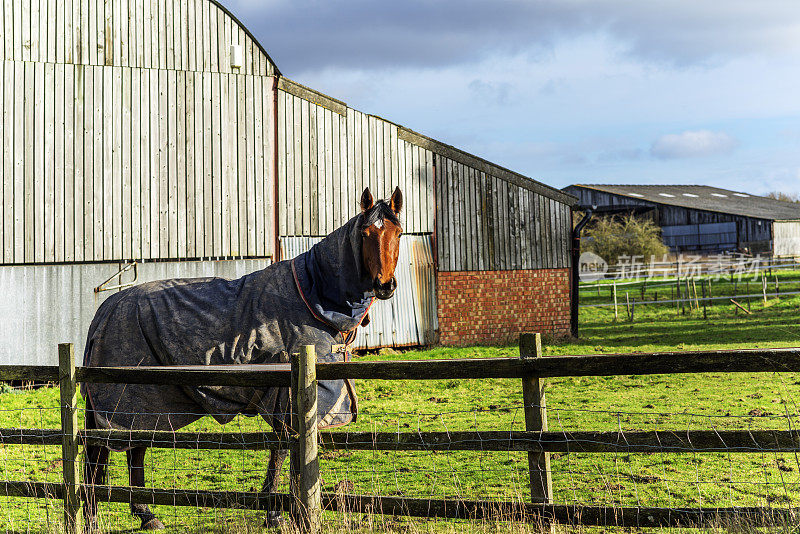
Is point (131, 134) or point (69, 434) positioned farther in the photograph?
point (131, 134)

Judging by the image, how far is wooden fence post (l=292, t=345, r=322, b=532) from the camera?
14.7ft

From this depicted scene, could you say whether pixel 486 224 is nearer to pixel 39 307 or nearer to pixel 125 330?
pixel 39 307

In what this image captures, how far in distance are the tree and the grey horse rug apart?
33.3m

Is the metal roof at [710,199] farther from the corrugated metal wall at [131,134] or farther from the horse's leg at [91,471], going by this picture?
the horse's leg at [91,471]

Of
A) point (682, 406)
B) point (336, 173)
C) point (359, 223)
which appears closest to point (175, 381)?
point (359, 223)

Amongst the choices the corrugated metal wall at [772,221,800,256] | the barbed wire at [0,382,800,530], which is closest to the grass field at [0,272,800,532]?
the barbed wire at [0,382,800,530]

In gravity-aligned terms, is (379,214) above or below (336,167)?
below

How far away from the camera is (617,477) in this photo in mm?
6109

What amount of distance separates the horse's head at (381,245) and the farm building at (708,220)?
37504 millimetres

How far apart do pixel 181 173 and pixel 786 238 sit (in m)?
42.2

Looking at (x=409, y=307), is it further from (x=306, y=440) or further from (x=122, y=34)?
(x=306, y=440)

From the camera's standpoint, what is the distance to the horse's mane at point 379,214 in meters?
5.62

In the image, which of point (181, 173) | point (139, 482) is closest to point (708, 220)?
point (181, 173)

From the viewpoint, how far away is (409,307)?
16500 mm
